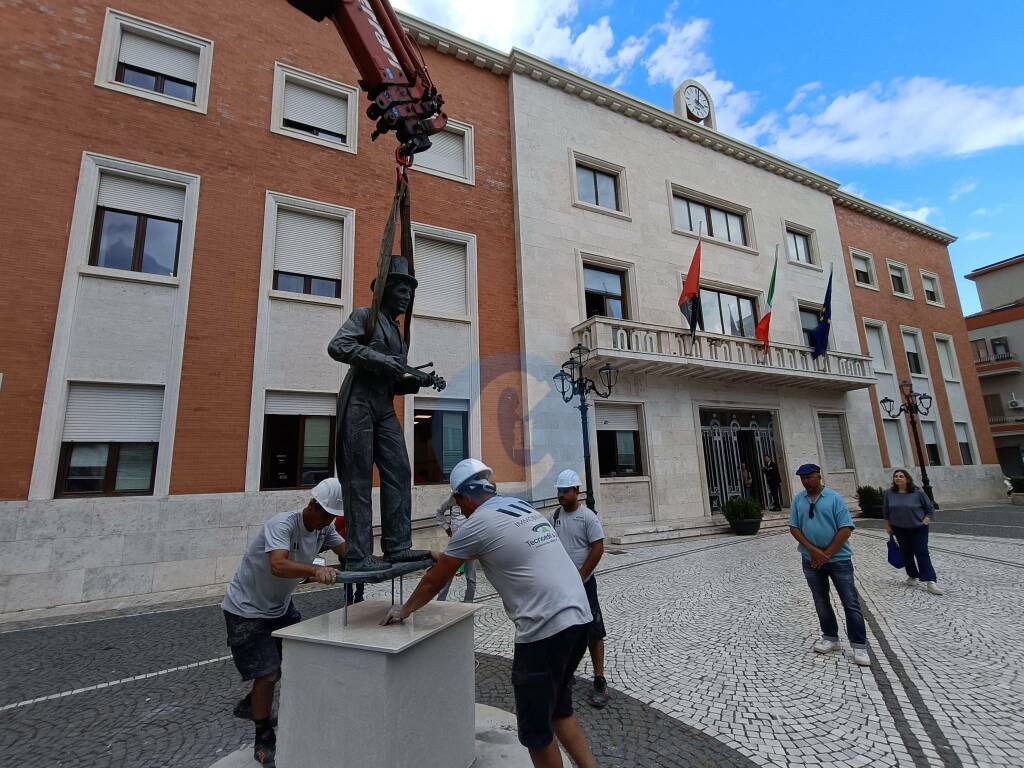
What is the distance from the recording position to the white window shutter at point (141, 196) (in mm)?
9422

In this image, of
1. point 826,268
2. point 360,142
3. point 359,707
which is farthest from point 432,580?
point 826,268

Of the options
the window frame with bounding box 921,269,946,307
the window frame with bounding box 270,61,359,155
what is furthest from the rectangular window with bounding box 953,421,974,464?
the window frame with bounding box 270,61,359,155

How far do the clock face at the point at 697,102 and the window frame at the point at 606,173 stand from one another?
584 cm

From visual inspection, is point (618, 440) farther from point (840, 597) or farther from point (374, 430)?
point (374, 430)

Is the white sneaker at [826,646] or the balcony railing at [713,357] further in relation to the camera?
the balcony railing at [713,357]

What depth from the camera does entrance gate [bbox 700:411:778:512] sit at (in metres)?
14.8

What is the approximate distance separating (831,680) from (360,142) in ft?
43.6

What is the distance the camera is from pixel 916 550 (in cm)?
657

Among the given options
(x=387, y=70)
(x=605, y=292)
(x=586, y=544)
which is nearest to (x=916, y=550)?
(x=586, y=544)

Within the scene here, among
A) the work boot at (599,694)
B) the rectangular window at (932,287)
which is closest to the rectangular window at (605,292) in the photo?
the work boot at (599,694)

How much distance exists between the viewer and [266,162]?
35.3 ft

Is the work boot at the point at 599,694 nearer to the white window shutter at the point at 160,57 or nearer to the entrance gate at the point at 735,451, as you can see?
the entrance gate at the point at 735,451

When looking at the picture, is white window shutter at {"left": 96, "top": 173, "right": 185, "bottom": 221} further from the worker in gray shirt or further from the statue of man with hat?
the worker in gray shirt

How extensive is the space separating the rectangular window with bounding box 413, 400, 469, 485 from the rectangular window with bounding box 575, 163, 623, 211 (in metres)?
7.95
